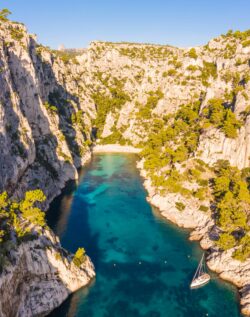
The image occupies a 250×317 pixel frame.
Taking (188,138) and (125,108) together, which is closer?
(188,138)

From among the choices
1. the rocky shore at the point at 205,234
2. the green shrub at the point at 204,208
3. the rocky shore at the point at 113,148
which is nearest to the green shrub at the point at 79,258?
the rocky shore at the point at 205,234

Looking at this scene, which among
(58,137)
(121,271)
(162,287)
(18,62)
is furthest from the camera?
(58,137)

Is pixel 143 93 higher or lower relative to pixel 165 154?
higher

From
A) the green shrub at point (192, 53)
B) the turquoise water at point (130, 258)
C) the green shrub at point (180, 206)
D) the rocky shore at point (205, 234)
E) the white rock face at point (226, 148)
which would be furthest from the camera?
the green shrub at point (192, 53)

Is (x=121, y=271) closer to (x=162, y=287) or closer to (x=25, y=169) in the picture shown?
(x=162, y=287)

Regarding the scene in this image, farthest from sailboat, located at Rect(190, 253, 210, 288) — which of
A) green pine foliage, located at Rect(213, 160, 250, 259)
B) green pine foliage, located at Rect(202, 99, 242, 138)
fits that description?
green pine foliage, located at Rect(202, 99, 242, 138)

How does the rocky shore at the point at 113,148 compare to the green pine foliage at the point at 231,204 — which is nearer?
the green pine foliage at the point at 231,204

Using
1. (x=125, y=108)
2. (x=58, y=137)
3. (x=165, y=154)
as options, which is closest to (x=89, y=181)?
(x=58, y=137)

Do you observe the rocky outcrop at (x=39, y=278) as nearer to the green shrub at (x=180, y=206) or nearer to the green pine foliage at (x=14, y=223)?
the green pine foliage at (x=14, y=223)

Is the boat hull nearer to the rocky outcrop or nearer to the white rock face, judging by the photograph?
the rocky outcrop
